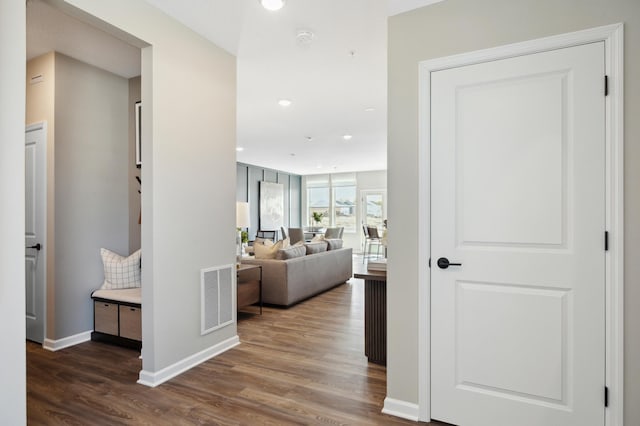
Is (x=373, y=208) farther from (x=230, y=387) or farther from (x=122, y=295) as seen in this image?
(x=230, y=387)

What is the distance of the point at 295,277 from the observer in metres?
4.79

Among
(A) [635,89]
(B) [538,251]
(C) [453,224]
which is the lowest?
(B) [538,251]

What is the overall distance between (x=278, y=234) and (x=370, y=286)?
8.63 metres

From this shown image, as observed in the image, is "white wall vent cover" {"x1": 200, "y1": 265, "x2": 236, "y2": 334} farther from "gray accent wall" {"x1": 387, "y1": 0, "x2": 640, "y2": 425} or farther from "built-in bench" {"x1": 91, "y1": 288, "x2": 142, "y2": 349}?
"gray accent wall" {"x1": 387, "y1": 0, "x2": 640, "y2": 425}

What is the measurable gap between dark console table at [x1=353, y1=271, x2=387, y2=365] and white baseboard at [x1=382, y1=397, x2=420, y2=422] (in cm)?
67

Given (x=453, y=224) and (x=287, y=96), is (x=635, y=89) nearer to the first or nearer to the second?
(x=453, y=224)

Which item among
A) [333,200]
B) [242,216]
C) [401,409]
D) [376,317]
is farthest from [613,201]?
[333,200]

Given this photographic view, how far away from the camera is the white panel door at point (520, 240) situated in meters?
1.78

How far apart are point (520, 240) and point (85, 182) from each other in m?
3.83

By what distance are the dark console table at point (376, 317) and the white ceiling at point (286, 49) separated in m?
1.98

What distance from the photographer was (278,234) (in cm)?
1138

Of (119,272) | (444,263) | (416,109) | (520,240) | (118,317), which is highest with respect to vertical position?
(416,109)
